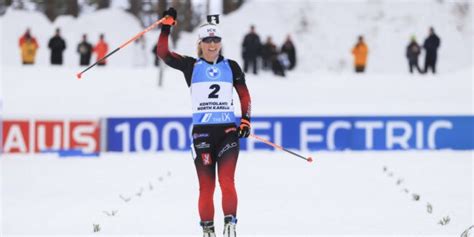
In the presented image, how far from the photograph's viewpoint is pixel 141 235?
8219 mm

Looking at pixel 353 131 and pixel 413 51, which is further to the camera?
pixel 413 51

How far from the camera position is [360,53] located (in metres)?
28.2

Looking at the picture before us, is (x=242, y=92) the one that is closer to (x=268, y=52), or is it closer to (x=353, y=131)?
(x=353, y=131)

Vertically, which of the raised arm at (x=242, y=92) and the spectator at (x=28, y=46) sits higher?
the spectator at (x=28, y=46)

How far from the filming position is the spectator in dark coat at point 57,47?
2755 centimetres

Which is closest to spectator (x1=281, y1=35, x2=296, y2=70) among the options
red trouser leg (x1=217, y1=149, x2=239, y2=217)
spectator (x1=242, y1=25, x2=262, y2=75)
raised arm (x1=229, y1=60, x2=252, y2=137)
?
spectator (x1=242, y1=25, x2=262, y2=75)

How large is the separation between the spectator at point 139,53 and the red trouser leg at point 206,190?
31.6m

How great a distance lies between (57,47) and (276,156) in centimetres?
1186

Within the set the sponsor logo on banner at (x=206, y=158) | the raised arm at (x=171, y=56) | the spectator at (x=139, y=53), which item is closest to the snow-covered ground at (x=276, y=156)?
the spectator at (x=139, y=53)

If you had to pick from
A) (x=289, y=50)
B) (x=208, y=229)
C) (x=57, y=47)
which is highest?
(x=57, y=47)

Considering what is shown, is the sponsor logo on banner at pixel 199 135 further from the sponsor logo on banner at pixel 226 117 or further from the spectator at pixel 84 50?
the spectator at pixel 84 50

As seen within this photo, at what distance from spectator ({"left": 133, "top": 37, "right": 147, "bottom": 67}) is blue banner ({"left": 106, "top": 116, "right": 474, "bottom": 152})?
19.7 m

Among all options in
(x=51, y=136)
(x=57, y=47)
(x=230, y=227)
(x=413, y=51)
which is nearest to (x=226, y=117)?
(x=230, y=227)

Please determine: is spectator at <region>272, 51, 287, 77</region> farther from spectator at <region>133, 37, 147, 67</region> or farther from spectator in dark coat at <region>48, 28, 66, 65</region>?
spectator at <region>133, 37, 147, 67</region>
